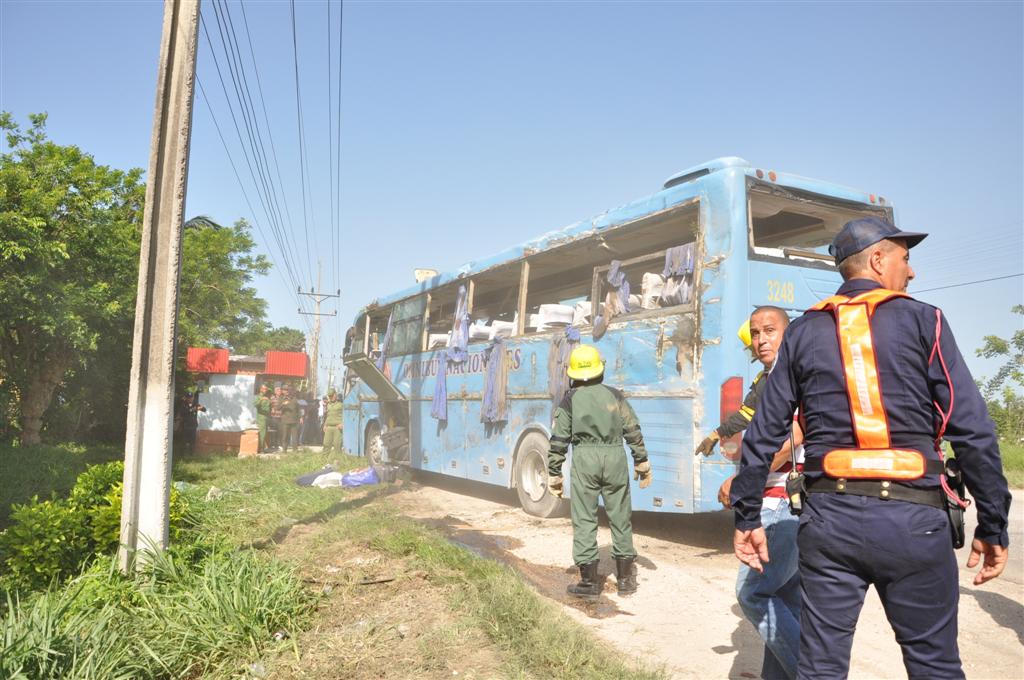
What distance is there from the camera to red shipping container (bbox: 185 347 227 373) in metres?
21.8

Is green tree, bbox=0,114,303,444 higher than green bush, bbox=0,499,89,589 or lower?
higher

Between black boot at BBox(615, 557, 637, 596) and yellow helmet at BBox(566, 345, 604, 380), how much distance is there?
1413 millimetres

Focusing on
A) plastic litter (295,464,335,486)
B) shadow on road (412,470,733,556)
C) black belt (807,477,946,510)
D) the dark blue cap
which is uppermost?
the dark blue cap

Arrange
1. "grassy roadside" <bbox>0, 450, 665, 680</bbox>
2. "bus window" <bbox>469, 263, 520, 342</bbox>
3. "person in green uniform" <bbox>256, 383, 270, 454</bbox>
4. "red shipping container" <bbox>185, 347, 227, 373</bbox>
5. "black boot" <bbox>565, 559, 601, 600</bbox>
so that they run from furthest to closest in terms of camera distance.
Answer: "red shipping container" <bbox>185, 347, 227, 373</bbox>, "person in green uniform" <bbox>256, 383, 270, 454</bbox>, "bus window" <bbox>469, 263, 520, 342</bbox>, "black boot" <bbox>565, 559, 601, 600</bbox>, "grassy roadside" <bbox>0, 450, 665, 680</bbox>

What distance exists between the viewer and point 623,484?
18.3 feet

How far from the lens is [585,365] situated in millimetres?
5695

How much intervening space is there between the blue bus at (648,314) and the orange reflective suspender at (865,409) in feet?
14.3

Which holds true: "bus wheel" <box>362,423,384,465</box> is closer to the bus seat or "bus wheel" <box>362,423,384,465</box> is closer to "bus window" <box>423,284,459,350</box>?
"bus window" <box>423,284,459,350</box>

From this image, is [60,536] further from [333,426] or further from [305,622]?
[333,426]

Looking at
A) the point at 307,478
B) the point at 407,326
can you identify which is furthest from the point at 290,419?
the point at 307,478

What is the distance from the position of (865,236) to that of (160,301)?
4738mm

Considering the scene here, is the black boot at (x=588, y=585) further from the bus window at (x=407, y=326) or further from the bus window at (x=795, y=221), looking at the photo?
the bus window at (x=407, y=326)

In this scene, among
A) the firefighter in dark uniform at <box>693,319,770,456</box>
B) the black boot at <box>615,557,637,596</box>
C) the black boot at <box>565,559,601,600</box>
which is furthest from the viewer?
the black boot at <box>615,557,637,596</box>

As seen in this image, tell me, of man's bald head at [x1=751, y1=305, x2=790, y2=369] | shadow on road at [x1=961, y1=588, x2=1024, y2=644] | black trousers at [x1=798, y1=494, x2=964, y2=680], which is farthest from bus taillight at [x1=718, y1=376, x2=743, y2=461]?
black trousers at [x1=798, y1=494, x2=964, y2=680]
